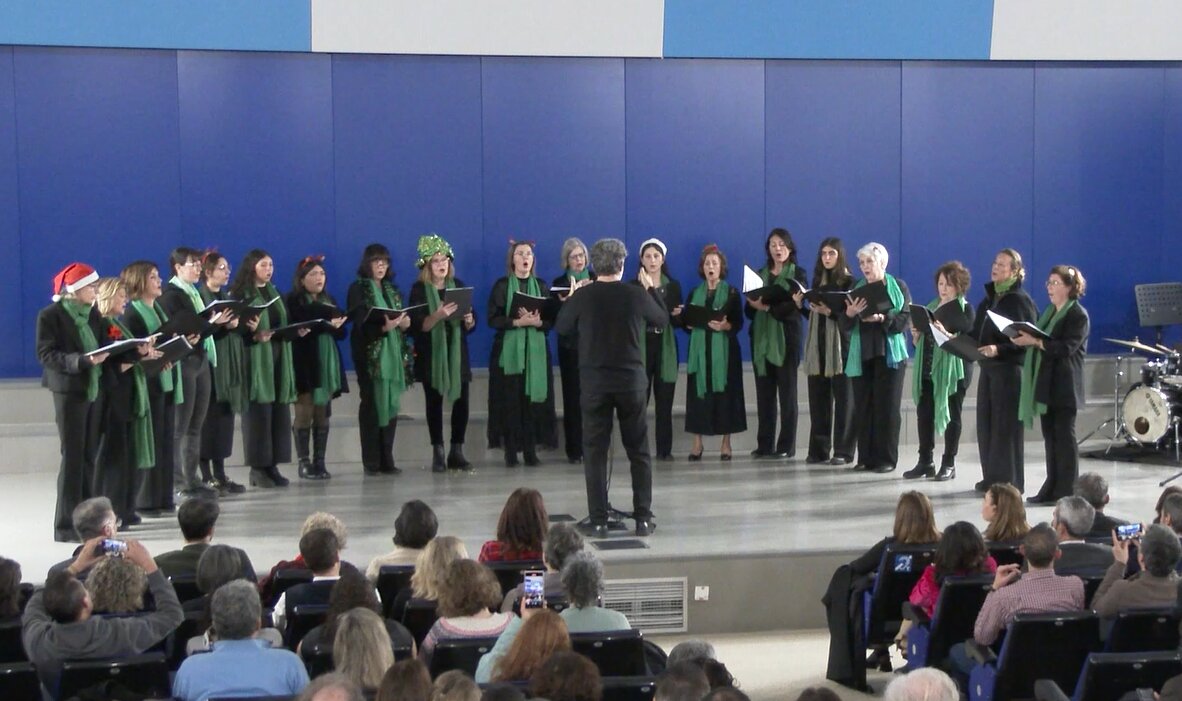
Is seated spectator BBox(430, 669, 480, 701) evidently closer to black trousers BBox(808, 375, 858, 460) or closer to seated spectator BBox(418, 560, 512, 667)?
seated spectator BBox(418, 560, 512, 667)

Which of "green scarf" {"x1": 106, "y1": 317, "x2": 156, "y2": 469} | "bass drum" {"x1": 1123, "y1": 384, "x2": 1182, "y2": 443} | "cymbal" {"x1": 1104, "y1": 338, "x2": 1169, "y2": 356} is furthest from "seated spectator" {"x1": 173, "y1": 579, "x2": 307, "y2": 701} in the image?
"cymbal" {"x1": 1104, "y1": 338, "x2": 1169, "y2": 356}

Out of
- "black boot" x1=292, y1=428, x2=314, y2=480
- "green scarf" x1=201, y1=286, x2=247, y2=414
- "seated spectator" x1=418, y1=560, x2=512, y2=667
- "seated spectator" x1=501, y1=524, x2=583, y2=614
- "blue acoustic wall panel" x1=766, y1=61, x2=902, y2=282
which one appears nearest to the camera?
"seated spectator" x1=418, y1=560, x2=512, y2=667

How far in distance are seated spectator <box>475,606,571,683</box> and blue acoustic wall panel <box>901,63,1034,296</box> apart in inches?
305

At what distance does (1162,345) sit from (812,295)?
3.48m

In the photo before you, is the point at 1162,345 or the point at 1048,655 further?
the point at 1162,345

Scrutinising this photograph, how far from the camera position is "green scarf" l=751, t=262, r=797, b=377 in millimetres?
10008

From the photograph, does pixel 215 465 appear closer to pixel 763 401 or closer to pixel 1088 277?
pixel 763 401

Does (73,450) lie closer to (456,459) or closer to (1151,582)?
(456,459)

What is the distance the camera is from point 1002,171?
37.9ft

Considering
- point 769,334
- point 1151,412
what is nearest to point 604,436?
point 769,334

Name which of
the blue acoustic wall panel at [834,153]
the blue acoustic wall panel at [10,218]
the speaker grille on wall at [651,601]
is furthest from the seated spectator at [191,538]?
the blue acoustic wall panel at [834,153]

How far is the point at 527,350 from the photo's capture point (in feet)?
32.4

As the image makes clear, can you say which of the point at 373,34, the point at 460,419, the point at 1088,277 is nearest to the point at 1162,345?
the point at 1088,277

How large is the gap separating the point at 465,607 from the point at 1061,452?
4.76 metres
